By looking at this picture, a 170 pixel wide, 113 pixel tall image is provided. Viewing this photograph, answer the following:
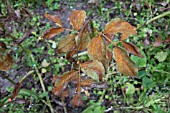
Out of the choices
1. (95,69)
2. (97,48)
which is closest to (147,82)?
(95,69)

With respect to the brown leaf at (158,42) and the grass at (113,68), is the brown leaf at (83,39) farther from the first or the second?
the brown leaf at (158,42)

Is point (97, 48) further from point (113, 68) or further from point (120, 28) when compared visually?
point (113, 68)

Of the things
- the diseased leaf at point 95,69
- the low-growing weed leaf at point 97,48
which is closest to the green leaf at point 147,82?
the diseased leaf at point 95,69

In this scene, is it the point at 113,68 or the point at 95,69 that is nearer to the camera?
the point at 95,69

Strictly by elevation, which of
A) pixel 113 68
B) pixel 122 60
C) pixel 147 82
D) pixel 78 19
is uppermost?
pixel 78 19

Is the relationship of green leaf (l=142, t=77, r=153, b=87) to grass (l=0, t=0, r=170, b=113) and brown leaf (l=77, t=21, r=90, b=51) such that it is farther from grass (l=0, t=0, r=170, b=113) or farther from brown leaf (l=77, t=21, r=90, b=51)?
brown leaf (l=77, t=21, r=90, b=51)

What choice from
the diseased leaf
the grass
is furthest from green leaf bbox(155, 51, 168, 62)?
the diseased leaf

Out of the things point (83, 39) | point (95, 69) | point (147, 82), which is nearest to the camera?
point (83, 39)

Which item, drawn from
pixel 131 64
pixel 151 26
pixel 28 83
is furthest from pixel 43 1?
pixel 131 64
